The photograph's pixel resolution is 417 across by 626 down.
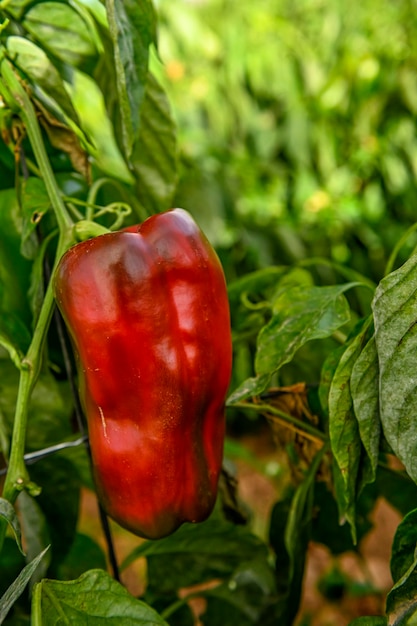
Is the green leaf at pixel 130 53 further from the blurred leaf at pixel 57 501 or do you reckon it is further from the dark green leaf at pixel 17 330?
the blurred leaf at pixel 57 501

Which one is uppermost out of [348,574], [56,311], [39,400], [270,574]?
[56,311]

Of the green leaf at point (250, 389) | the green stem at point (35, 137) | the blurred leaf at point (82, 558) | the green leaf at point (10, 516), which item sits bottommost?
the blurred leaf at point (82, 558)

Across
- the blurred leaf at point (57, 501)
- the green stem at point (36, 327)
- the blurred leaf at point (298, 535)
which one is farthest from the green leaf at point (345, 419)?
the blurred leaf at point (57, 501)

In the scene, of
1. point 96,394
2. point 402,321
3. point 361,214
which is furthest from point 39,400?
point 361,214

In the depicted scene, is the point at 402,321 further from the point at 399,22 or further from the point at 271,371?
the point at 399,22

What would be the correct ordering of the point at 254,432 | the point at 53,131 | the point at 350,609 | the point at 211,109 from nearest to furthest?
the point at 53,131
the point at 350,609
the point at 211,109
the point at 254,432

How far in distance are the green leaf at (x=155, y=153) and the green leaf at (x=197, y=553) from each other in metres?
0.35

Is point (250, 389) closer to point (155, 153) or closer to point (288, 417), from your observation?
point (288, 417)

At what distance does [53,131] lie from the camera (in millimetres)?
745

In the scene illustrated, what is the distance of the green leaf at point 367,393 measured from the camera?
23.2 inches

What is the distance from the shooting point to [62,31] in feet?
2.60

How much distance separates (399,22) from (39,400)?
2174 millimetres

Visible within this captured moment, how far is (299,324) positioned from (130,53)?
26cm

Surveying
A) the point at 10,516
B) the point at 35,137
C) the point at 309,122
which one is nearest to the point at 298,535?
the point at 10,516
